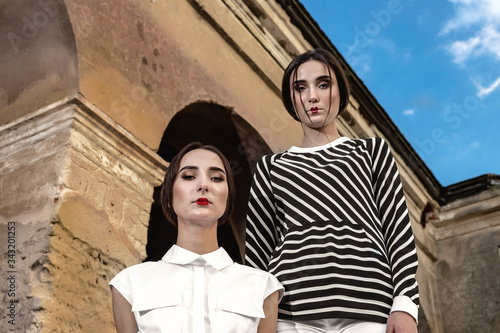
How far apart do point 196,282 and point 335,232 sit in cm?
44

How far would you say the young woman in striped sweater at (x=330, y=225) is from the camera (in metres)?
1.69

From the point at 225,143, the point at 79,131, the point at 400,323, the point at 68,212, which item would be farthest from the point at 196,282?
the point at 225,143

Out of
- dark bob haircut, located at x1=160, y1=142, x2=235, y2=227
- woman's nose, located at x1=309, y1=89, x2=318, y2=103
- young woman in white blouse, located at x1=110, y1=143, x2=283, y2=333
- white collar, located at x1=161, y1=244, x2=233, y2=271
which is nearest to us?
young woman in white blouse, located at x1=110, y1=143, x2=283, y2=333

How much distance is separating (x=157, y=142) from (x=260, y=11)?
2.58 m

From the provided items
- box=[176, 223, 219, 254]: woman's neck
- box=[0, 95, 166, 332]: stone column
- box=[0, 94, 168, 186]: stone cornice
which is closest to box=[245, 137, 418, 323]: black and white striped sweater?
box=[176, 223, 219, 254]: woman's neck

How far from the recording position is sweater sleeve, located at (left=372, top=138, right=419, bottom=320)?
1.71m

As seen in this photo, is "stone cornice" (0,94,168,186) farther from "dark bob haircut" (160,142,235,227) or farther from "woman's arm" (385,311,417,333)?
"woman's arm" (385,311,417,333)

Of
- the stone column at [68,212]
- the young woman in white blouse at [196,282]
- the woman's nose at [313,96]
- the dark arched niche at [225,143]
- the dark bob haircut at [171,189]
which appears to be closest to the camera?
the young woman in white blouse at [196,282]

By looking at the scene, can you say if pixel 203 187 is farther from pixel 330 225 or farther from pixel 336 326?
pixel 336 326

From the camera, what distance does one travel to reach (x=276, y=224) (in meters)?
2.05

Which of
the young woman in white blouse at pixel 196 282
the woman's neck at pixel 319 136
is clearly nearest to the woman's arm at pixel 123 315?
the young woman in white blouse at pixel 196 282

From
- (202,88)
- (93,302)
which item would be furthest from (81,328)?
(202,88)

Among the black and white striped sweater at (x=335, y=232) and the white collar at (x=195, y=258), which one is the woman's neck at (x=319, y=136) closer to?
the black and white striped sweater at (x=335, y=232)

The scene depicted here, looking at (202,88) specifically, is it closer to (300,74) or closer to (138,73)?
(138,73)
